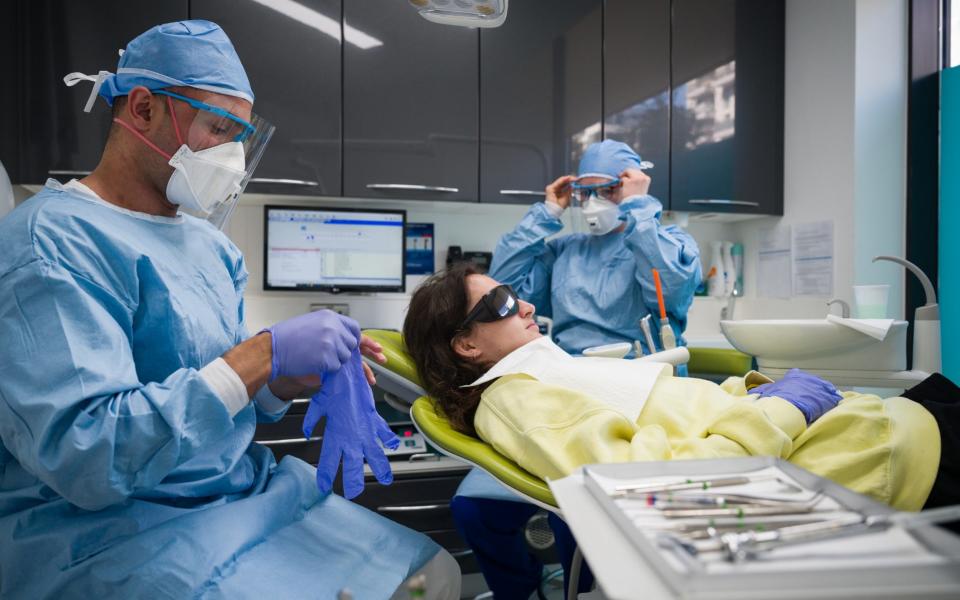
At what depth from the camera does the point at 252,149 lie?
4.38 ft

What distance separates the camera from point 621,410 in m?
1.31

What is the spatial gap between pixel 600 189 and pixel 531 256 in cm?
39

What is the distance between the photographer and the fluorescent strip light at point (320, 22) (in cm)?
266

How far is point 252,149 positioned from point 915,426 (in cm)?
136

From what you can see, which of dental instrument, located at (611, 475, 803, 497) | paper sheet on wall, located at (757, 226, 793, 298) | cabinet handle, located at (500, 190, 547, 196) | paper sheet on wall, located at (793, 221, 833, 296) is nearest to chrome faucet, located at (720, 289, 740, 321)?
paper sheet on wall, located at (757, 226, 793, 298)

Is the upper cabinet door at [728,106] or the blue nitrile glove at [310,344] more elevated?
the upper cabinet door at [728,106]

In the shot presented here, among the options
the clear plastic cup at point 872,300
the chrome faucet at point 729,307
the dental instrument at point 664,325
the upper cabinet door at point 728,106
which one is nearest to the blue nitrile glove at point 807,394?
the dental instrument at point 664,325

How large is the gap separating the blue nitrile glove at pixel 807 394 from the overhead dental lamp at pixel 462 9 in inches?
41.1

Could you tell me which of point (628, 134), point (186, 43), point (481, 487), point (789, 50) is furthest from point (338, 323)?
point (789, 50)

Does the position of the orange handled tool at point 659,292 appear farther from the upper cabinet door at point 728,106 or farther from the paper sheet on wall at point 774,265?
the paper sheet on wall at point 774,265

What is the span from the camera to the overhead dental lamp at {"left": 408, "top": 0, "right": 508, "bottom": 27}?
1462 millimetres

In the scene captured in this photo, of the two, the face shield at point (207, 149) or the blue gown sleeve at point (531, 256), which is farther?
the blue gown sleeve at point (531, 256)

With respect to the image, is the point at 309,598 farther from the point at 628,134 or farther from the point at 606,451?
the point at 628,134

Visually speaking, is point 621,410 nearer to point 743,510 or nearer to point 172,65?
point 743,510
